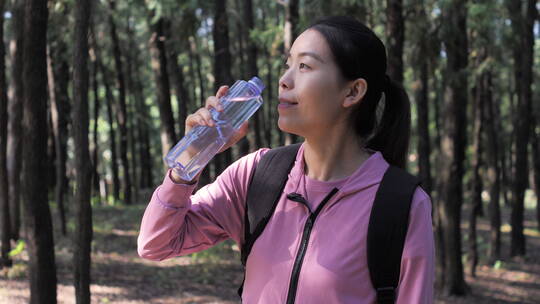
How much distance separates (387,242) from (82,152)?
4197 millimetres

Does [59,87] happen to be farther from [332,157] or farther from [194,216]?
[332,157]

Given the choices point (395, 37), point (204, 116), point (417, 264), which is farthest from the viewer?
point (395, 37)

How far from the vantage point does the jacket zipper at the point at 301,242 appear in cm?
196

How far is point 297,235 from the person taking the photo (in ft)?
6.65

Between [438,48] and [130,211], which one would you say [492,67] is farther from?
[130,211]

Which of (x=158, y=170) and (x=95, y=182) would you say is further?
(x=158, y=170)

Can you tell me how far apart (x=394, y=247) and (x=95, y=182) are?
27.2 meters

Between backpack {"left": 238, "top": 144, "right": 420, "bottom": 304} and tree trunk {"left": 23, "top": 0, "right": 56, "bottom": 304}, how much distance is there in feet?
13.0

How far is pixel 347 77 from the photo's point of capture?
2.11 metres

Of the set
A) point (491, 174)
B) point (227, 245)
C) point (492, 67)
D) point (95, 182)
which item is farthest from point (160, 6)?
point (95, 182)

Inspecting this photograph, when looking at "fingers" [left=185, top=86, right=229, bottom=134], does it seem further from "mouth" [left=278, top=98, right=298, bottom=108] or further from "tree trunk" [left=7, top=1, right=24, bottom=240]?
"tree trunk" [left=7, top=1, right=24, bottom=240]

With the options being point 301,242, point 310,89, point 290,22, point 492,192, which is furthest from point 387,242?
point 492,192

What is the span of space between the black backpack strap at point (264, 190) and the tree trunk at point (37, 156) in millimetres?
3857

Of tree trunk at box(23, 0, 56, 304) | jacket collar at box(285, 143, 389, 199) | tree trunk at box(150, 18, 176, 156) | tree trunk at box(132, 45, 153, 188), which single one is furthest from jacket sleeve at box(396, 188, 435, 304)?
tree trunk at box(132, 45, 153, 188)
